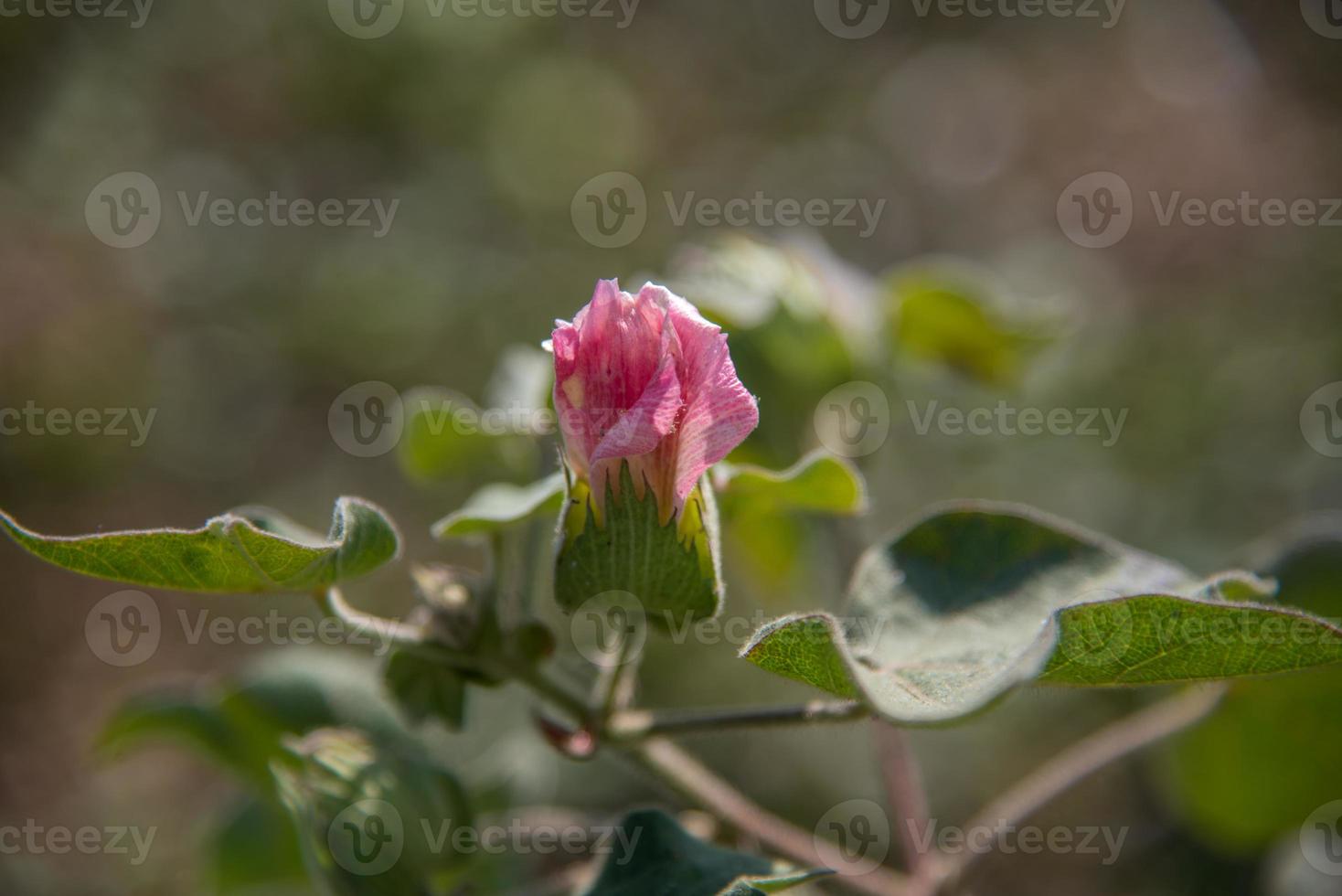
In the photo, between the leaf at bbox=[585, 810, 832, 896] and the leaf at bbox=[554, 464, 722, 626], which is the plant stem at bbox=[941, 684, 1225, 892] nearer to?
the leaf at bbox=[585, 810, 832, 896]

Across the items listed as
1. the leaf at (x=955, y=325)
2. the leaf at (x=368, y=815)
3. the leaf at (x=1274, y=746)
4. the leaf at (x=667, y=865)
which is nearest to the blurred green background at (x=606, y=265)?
the leaf at (x=1274, y=746)

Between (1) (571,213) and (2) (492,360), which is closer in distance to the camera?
(2) (492,360)

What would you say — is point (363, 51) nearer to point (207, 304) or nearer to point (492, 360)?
point (207, 304)

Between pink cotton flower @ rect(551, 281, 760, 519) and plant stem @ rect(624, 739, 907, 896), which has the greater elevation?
pink cotton flower @ rect(551, 281, 760, 519)

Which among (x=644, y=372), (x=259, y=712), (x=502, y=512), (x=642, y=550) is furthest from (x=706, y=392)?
(x=259, y=712)

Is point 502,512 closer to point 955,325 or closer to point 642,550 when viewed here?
point 642,550

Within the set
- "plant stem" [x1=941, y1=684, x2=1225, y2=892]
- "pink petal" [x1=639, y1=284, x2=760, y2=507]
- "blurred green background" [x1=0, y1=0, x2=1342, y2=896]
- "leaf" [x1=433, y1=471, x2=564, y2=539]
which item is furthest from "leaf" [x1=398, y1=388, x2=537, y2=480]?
"blurred green background" [x1=0, y1=0, x2=1342, y2=896]

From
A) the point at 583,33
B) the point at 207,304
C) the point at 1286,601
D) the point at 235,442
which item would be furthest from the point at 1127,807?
the point at 583,33
